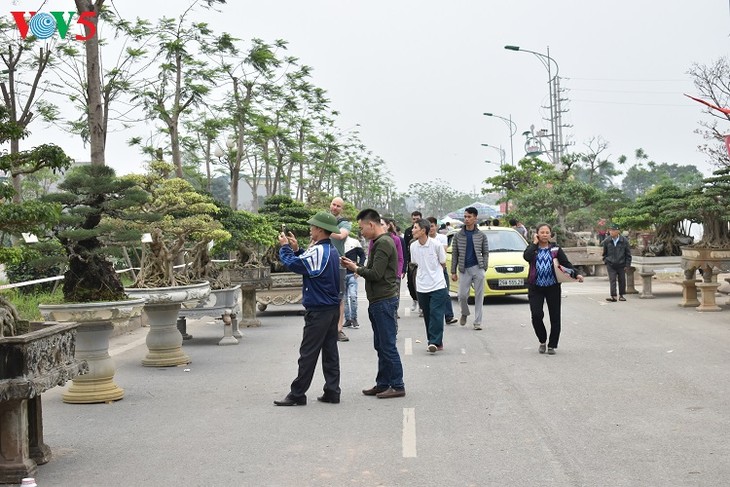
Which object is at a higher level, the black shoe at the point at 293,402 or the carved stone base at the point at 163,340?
the carved stone base at the point at 163,340

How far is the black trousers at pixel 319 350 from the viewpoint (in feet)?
30.0

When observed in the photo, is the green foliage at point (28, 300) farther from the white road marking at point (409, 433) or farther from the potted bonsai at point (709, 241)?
the potted bonsai at point (709, 241)

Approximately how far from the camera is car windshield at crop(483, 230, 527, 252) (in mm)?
21894

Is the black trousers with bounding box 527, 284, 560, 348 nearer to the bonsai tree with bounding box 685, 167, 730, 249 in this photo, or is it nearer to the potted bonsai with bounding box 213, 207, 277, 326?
the potted bonsai with bounding box 213, 207, 277, 326

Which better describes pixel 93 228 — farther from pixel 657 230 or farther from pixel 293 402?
pixel 657 230

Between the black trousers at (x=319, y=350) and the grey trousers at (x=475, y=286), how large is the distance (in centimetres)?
678

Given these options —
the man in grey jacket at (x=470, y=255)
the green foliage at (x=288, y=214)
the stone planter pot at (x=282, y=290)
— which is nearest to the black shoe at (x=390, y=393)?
the man in grey jacket at (x=470, y=255)

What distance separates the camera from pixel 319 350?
362 inches

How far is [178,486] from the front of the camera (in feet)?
20.3

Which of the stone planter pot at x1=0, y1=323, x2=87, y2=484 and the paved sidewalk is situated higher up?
the stone planter pot at x1=0, y1=323, x2=87, y2=484

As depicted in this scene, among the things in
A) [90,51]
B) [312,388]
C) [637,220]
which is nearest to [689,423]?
[312,388]

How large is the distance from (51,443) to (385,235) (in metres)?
3.89

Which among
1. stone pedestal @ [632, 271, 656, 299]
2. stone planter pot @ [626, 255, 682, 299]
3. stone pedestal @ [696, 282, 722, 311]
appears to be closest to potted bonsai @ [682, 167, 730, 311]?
stone pedestal @ [696, 282, 722, 311]

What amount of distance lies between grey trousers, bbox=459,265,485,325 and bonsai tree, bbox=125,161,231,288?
4.59 metres
